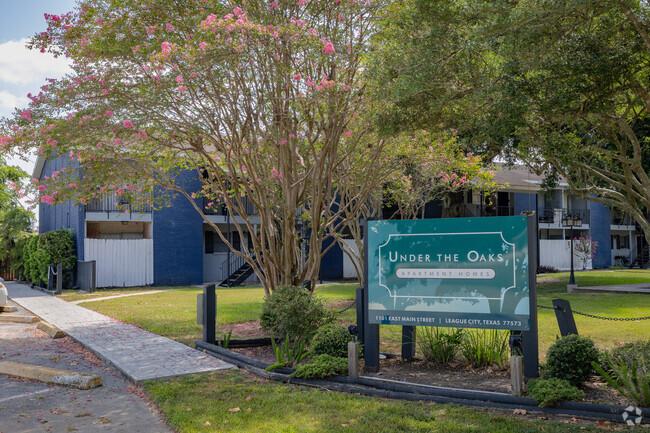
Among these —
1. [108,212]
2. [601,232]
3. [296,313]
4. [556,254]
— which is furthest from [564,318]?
[601,232]

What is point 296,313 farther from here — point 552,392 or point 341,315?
point 341,315

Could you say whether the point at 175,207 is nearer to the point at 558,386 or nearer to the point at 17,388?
the point at 17,388

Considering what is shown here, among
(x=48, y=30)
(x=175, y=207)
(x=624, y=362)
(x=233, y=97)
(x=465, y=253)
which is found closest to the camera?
(x=624, y=362)

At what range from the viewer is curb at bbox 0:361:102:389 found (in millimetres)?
7109

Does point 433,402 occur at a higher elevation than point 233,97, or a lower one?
lower

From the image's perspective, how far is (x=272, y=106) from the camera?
10.6m

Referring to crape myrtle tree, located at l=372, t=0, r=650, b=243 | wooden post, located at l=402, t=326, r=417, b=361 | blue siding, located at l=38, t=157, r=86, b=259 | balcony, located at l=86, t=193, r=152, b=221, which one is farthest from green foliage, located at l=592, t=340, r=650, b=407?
balcony, located at l=86, t=193, r=152, b=221

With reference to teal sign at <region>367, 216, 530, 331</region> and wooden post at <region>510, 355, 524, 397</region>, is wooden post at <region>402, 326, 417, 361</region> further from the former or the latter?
wooden post at <region>510, 355, 524, 397</region>

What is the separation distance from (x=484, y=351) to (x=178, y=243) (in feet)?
71.4

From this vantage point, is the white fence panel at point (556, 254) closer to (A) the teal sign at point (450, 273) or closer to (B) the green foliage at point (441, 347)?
(B) the green foliage at point (441, 347)

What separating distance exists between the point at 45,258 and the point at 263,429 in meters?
21.8

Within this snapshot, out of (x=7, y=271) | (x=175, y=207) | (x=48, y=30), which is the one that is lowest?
(x=7, y=271)

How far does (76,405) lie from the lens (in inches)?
249

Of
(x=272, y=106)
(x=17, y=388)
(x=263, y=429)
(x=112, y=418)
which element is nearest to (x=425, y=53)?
(x=272, y=106)
